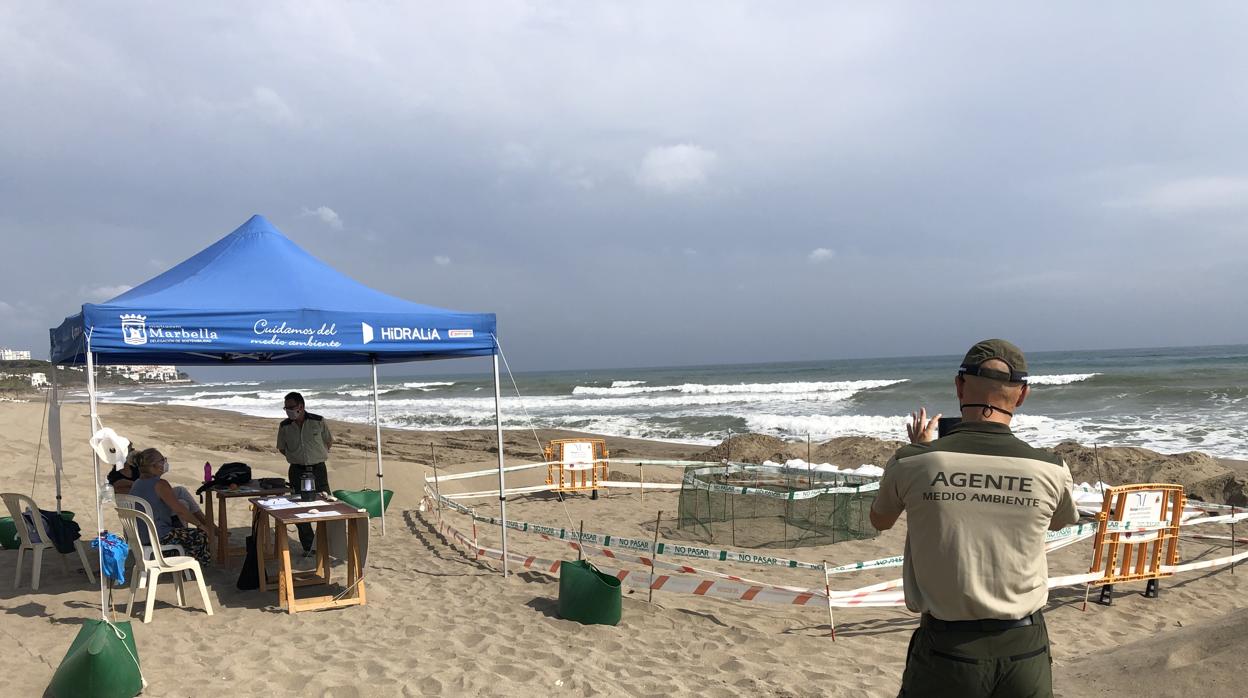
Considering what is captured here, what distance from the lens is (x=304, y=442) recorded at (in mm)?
7762

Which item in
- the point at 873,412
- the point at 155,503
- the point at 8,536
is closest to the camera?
the point at 155,503

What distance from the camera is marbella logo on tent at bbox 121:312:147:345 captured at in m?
5.43

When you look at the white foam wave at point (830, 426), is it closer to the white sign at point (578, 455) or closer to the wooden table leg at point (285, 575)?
the white sign at point (578, 455)

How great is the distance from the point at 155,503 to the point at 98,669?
2.50 metres

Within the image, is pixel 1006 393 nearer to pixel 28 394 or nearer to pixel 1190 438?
pixel 1190 438

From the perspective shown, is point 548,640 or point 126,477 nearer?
point 548,640

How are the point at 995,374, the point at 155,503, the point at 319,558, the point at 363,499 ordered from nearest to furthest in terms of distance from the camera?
the point at 995,374 < the point at 155,503 < the point at 319,558 < the point at 363,499

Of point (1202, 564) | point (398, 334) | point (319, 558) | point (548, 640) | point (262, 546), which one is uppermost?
point (398, 334)

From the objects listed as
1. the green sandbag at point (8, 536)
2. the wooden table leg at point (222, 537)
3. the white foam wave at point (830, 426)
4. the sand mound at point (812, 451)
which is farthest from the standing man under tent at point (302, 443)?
the white foam wave at point (830, 426)

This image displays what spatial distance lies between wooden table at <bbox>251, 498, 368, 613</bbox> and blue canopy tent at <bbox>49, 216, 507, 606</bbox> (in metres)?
1.27

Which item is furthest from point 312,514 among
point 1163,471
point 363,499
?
point 1163,471

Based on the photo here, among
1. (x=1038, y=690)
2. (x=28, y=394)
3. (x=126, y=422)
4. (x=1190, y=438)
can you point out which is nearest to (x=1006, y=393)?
(x=1038, y=690)

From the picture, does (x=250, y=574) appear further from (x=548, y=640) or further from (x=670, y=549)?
(x=670, y=549)

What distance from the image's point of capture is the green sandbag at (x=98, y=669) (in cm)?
390
